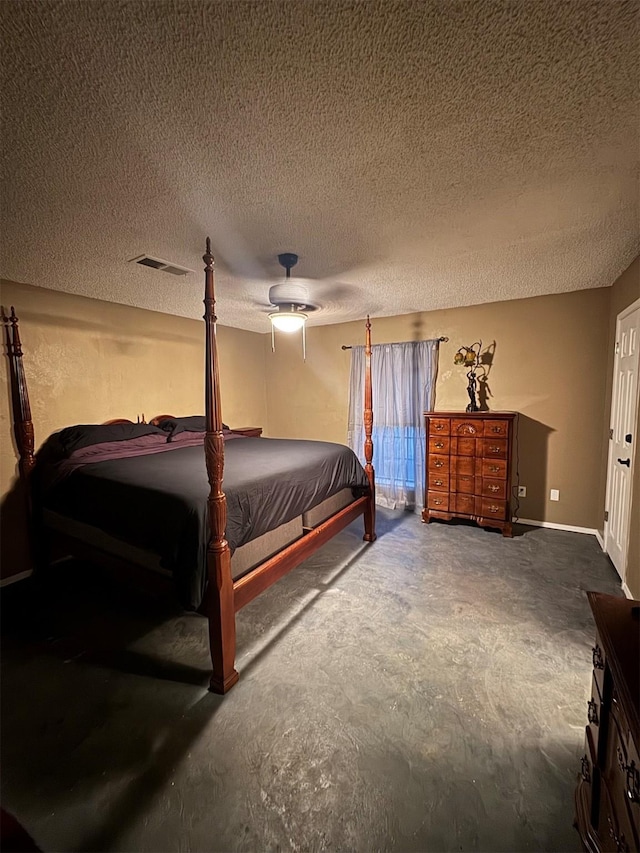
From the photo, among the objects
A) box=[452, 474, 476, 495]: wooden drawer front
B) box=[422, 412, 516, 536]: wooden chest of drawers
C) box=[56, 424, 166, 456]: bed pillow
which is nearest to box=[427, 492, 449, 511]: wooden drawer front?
box=[422, 412, 516, 536]: wooden chest of drawers

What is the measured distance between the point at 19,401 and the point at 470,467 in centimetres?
404

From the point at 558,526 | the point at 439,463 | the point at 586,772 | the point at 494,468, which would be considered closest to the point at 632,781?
the point at 586,772

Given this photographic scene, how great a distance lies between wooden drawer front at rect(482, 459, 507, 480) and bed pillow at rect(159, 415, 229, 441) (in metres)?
2.94

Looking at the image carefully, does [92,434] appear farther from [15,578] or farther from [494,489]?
[494,489]

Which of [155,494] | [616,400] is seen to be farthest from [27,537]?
[616,400]

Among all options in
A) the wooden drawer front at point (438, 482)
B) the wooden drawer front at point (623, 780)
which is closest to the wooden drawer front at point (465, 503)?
the wooden drawer front at point (438, 482)

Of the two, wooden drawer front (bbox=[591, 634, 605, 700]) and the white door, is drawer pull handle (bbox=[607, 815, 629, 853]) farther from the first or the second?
the white door

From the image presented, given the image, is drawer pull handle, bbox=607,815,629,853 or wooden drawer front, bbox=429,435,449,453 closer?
drawer pull handle, bbox=607,815,629,853

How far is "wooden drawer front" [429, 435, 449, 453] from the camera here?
3760 millimetres

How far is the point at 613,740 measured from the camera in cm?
91

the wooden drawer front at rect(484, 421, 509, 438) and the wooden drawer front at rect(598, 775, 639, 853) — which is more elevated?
the wooden drawer front at rect(484, 421, 509, 438)

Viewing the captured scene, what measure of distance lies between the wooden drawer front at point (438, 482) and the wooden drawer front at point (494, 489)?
0.35 metres

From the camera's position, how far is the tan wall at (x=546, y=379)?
3.48 meters

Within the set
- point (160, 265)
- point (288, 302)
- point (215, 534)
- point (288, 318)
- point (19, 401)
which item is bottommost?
point (215, 534)
